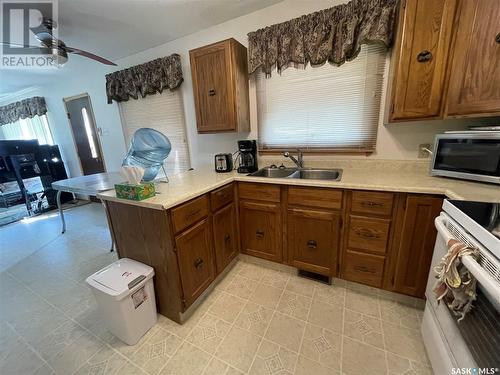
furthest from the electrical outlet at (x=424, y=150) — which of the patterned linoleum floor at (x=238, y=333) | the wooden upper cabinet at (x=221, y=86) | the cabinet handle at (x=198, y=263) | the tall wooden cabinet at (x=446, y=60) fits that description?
the cabinet handle at (x=198, y=263)

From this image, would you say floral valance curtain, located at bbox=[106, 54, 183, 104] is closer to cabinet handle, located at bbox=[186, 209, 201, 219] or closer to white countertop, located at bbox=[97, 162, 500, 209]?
white countertop, located at bbox=[97, 162, 500, 209]

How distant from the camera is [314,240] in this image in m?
1.70

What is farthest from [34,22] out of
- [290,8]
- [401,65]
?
[401,65]

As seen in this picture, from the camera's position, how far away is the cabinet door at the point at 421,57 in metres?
1.27

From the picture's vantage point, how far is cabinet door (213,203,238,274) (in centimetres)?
174

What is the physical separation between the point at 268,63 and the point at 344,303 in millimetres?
2205

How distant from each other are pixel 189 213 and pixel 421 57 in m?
1.87

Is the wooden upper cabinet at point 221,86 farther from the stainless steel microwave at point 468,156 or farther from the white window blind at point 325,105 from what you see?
the stainless steel microwave at point 468,156

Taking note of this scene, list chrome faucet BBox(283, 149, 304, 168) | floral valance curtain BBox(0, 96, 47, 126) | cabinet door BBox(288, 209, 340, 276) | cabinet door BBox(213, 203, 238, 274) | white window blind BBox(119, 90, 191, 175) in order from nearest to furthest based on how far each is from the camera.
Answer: cabinet door BBox(288, 209, 340, 276), cabinet door BBox(213, 203, 238, 274), chrome faucet BBox(283, 149, 304, 168), white window blind BBox(119, 90, 191, 175), floral valance curtain BBox(0, 96, 47, 126)

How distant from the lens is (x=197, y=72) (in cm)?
207

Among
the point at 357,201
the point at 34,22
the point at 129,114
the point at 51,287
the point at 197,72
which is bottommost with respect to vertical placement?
the point at 51,287

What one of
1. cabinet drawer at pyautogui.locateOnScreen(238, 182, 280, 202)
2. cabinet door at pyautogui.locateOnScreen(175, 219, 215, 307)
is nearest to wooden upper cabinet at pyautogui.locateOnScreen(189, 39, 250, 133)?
cabinet drawer at pyautogui.locateOnScreen(238, 182, 280, 202)

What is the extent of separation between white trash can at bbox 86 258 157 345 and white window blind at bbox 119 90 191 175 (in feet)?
5.90

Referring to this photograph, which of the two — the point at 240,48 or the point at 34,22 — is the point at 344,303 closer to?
the point at 240,48
